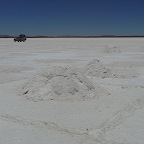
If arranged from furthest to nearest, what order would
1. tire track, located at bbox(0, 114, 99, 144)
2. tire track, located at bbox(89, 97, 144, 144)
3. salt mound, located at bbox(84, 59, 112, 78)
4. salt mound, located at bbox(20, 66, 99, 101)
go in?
salt mound, located at bbox(84, 59, 112, 78), salt mound, located at bbox(20, 66, 99, 101), tire track, located at bbox(89, 97, 144, 144), tire track, located at bbox(0, 114, 99, 144)

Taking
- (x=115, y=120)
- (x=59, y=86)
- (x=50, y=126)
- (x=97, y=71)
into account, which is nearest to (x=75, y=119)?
(x=50, y=126)

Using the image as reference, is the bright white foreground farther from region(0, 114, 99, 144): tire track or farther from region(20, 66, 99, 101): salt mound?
region(20, 66, 99, 101): salt mound

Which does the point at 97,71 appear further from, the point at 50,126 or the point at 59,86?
the point at 50,126

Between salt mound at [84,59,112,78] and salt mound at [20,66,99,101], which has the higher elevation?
salt mound at [84,59,112,78]

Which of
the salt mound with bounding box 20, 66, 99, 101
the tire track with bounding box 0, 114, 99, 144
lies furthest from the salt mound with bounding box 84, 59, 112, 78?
the tire track with bounding box 0, 114, 99, 144

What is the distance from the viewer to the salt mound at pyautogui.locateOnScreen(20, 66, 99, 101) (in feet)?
32.7

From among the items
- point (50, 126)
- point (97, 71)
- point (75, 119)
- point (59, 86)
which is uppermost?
point (97, 71)

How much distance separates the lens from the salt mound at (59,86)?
9.97 meters

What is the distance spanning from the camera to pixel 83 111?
866cm

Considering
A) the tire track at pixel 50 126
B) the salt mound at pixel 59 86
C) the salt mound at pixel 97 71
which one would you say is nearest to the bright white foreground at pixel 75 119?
the tire track at pixel 50 126

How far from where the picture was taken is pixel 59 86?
33.0 feet

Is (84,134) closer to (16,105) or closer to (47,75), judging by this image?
(16,105)

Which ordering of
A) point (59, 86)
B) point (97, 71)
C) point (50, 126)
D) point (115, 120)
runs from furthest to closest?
point (97, 71)
point (59, 86)
point (115, 120)
point (50, 126)

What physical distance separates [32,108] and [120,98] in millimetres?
2800
